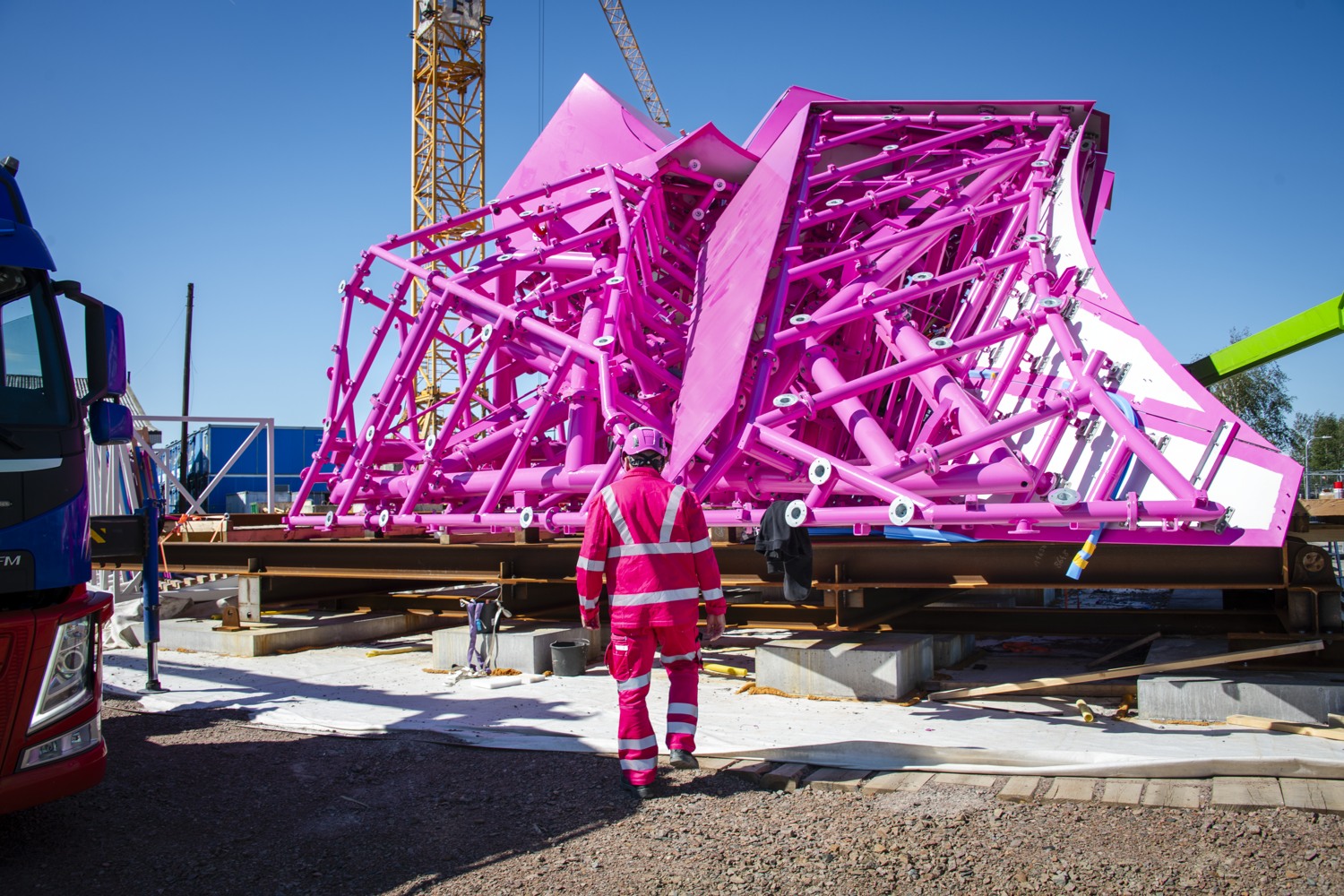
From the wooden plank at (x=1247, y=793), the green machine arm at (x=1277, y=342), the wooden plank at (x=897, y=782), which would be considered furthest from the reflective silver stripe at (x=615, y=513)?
the green machine arm at (x=1277, y=342)

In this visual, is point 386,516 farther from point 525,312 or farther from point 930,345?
point 930,345

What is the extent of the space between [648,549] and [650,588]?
0.64 ft

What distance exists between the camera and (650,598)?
196 inches

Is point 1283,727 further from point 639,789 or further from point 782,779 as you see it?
point 639,789

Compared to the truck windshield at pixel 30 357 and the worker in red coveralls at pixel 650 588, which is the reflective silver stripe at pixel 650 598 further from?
the truck windshield at pixel 30 357

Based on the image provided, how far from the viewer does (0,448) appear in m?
4.25

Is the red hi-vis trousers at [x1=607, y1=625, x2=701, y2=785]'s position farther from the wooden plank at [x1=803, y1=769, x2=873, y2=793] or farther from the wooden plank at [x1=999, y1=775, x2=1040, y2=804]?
the wooden plank at [x1=999, y1=775, x2=1040, y2=804]

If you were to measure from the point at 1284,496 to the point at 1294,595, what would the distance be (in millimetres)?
961

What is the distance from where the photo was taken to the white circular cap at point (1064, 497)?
6008 mm

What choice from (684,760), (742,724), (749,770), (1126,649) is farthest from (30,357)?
(1126,649)

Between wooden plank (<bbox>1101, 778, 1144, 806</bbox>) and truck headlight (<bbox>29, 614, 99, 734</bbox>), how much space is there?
461 centimetres

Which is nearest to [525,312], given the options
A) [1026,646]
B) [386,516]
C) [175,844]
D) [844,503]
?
[386,516]

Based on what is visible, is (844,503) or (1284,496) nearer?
(1284,496)

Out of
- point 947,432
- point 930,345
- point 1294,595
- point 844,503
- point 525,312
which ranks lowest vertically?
point 1294,595
